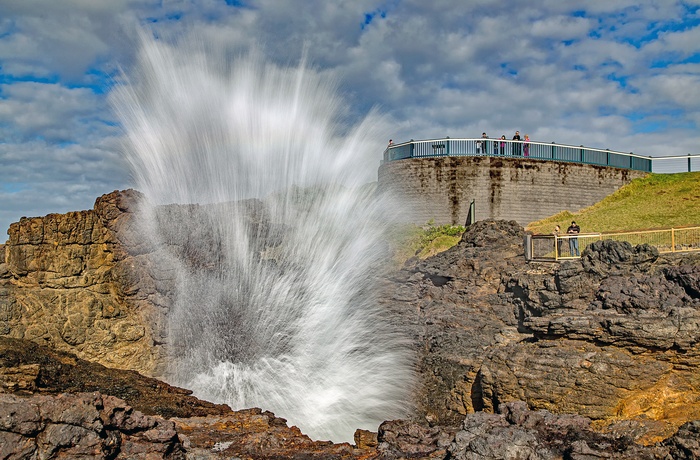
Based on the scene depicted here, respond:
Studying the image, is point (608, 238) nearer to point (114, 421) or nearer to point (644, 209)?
point (644, 209)

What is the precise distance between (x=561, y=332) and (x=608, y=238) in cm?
603

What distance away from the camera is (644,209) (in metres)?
25.7

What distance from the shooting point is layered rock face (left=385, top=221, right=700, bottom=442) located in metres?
12.9

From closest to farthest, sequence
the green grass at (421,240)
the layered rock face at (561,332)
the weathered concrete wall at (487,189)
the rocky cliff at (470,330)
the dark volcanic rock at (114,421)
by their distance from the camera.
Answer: the dark volcanic rock at (114,421) → the rocky cliff at (470,330) → the layered rock face at (561,332) → the green grass at (421,240) → the weathered concrete wall at (487,189)

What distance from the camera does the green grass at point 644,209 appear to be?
76.4ft

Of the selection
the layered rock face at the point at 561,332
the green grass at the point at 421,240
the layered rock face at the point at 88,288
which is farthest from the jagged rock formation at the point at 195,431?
the green grass at the point at 421,240

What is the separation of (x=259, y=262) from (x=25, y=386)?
852cm

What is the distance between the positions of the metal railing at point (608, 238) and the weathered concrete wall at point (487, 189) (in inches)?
298

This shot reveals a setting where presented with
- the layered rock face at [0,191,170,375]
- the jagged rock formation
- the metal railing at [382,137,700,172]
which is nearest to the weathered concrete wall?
the metal railing at [382,137,700,172]

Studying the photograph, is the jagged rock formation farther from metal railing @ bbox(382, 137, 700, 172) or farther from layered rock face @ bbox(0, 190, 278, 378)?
metal railing @ bbox(382, 137, 700, 172)

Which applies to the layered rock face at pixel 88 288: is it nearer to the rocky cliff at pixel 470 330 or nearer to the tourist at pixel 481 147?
the rocky cliff at pixel 470 330

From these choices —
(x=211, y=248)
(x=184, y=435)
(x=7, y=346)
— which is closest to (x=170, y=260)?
(x=211, y=248)

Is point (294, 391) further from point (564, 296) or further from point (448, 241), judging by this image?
point (448, 241)

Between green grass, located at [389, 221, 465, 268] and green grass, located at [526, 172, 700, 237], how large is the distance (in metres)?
3.92
